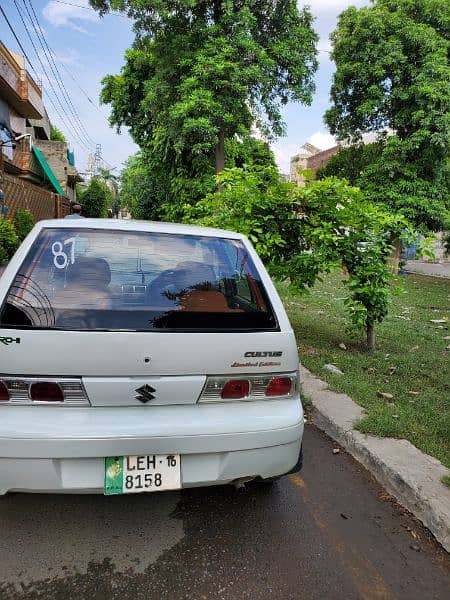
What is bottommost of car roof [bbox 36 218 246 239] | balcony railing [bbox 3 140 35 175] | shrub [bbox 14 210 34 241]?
shrub [bbox 14 210 34 241]

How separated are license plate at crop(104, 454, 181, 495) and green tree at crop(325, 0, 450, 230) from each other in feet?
44.1

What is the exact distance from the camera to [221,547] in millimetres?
2188

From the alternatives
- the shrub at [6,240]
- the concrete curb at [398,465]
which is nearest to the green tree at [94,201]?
the shrub at [6,240]

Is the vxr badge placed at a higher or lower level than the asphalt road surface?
higher

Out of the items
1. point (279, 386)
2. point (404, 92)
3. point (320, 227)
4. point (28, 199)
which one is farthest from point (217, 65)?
point (279, 386)

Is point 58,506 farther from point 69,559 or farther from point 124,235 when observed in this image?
point 124,235

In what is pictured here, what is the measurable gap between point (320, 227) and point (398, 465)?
2.85 m

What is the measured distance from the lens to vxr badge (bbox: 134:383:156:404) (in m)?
2.03

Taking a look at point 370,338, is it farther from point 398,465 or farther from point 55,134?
point 55,134

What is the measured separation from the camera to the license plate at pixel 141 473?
1.97m

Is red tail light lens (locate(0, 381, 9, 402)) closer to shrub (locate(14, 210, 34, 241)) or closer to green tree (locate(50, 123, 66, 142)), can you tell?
shrub (locate(14, 210, 34, 241))

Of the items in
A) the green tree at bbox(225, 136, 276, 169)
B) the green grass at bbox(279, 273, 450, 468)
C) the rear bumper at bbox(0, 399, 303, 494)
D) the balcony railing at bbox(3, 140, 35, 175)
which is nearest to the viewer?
the rear bumper at bbox(0, 399, 303, 494)

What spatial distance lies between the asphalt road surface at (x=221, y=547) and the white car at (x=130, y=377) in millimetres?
366

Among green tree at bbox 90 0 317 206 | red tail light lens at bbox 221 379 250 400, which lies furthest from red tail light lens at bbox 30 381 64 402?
green tree at bbox 90 0 317 206
